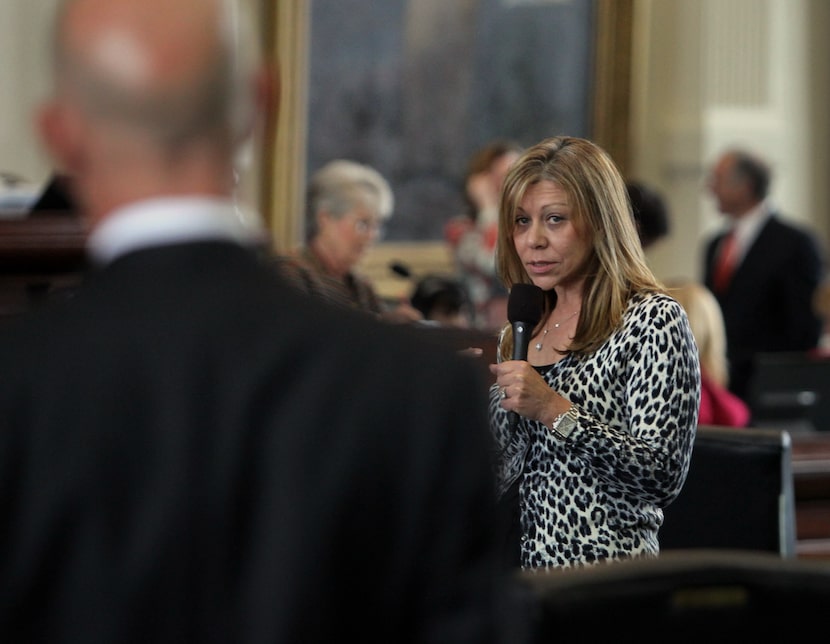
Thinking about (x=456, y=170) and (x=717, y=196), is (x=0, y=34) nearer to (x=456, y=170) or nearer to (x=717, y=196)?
(x=456, y=170)

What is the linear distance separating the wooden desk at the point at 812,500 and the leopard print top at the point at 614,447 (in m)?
1.92

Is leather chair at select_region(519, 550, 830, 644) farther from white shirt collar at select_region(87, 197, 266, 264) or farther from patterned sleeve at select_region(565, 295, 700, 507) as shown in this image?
patterned sleeve at select_region(565, 295, 700, 507)

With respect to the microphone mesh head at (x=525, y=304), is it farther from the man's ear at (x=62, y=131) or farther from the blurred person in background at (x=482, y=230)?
the blurred person in background at (x=482, y=230)

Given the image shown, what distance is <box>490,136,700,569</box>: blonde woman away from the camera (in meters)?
2.71

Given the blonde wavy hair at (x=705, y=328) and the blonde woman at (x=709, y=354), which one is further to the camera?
the blonde wavy hair at (x=705, y=328)

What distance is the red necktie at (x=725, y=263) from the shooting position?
26.9 ft

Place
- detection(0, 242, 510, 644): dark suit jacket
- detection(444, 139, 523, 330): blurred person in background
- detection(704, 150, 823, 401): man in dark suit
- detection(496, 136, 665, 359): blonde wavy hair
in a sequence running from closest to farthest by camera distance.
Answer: detection(0, 242, 510, 644): dark suit jacket → detection(496, 136, 665, 359): blonde wavy hair → detection(444, 139, 523, 330): blurred person in background → detection(704, 150, 823, 401): man in dark suit

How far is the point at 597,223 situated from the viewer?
282 centimetres

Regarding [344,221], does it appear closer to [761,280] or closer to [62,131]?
[761,280]

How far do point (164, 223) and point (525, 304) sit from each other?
1652mm

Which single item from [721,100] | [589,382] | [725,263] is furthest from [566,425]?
[721,100]

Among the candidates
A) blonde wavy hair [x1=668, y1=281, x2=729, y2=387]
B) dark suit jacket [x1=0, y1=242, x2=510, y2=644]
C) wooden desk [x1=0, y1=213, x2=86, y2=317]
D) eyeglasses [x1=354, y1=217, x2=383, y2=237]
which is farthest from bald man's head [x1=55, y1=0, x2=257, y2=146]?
eyeglasses [x1=354, y1=217, x2=383, y2=237]

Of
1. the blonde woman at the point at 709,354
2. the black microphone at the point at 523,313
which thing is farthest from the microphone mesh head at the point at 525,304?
the blonde woman at the point at 709,354

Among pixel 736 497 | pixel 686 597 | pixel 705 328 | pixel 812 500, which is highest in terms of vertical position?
pixel 705 328
